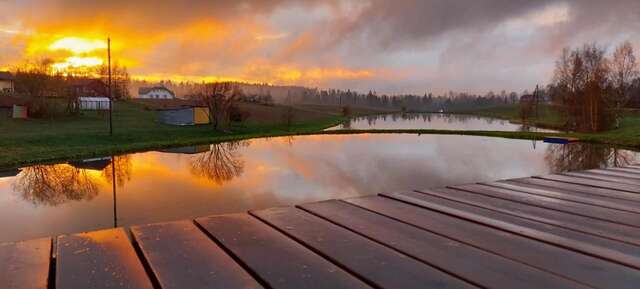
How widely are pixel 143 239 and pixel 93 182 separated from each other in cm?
969

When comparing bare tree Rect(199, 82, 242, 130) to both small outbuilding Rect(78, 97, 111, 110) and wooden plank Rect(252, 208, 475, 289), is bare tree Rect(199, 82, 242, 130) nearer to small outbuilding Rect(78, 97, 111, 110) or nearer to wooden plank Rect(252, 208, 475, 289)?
small outbuilding Rect(78, 97, 111, 110)

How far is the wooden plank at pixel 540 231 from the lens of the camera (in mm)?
1497

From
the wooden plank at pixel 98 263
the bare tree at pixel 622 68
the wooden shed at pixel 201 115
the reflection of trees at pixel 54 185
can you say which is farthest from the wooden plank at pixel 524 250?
the bare tree at pixel 622 68

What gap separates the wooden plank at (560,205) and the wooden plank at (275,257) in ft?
4.84

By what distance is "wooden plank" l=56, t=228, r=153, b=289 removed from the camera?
1212 millimetres

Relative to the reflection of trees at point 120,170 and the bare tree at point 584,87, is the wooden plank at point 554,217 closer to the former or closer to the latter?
the reflection of trees at point 120,170

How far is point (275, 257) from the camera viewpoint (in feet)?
4.77

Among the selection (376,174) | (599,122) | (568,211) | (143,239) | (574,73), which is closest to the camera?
(143,239)

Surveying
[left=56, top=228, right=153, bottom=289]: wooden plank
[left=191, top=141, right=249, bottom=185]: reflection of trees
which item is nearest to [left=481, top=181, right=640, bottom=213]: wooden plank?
[left=56, top=228, right=153, bottom=289]: wooden plank

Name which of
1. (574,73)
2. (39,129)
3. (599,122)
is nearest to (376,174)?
(39,129)

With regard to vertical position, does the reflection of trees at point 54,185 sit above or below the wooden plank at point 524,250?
below

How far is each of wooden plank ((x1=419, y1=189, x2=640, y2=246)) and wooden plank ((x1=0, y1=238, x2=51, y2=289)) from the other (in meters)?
2.01

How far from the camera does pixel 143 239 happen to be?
1619 mm

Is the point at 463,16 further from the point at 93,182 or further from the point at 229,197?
the point at 93,182
